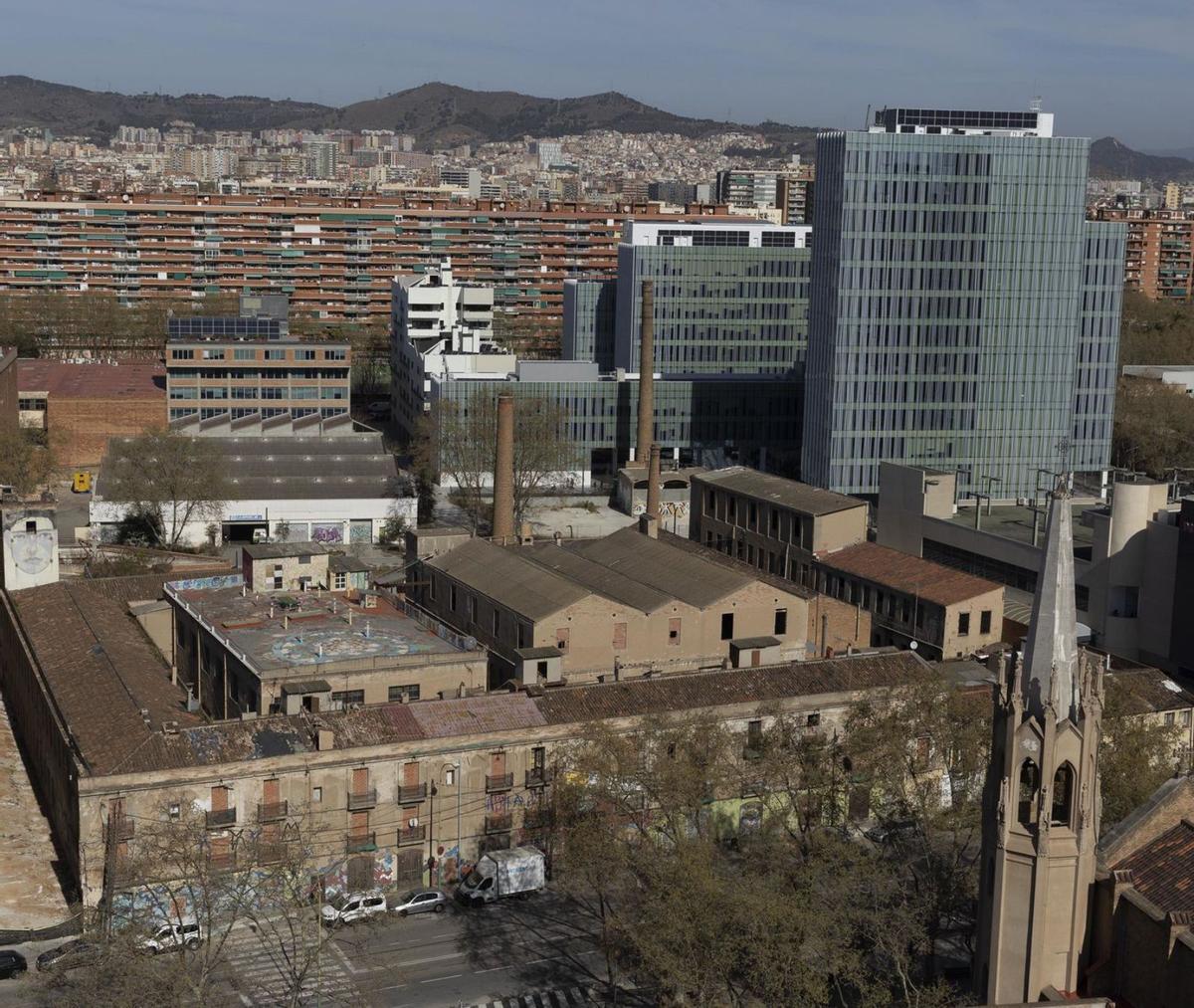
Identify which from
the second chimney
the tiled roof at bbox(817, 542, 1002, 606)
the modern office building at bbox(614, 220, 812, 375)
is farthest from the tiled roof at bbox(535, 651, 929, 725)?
the modern office building at bbox(614, 220, 812, 375)

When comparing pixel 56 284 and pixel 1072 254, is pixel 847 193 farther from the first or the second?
pixel 56 284

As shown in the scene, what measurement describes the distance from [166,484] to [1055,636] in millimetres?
58311

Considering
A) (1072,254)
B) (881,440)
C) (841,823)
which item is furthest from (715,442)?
(841,823)

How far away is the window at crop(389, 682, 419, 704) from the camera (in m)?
46.5

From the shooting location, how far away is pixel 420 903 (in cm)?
4038

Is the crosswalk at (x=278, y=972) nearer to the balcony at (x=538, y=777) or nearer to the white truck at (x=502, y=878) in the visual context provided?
the white truck at (x=502, y=878)

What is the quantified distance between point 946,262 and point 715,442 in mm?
22842

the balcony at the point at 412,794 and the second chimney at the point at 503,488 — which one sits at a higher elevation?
the second chimney at the point at 503,488

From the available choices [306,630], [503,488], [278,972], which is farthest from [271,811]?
[503,488]

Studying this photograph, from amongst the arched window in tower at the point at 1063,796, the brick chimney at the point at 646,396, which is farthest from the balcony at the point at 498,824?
the brick chimney at the point at 646,396

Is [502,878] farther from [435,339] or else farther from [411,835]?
[435,339]

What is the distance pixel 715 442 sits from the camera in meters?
101

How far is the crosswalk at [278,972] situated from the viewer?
1383 inches

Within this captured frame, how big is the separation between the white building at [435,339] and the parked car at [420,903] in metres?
64.4
